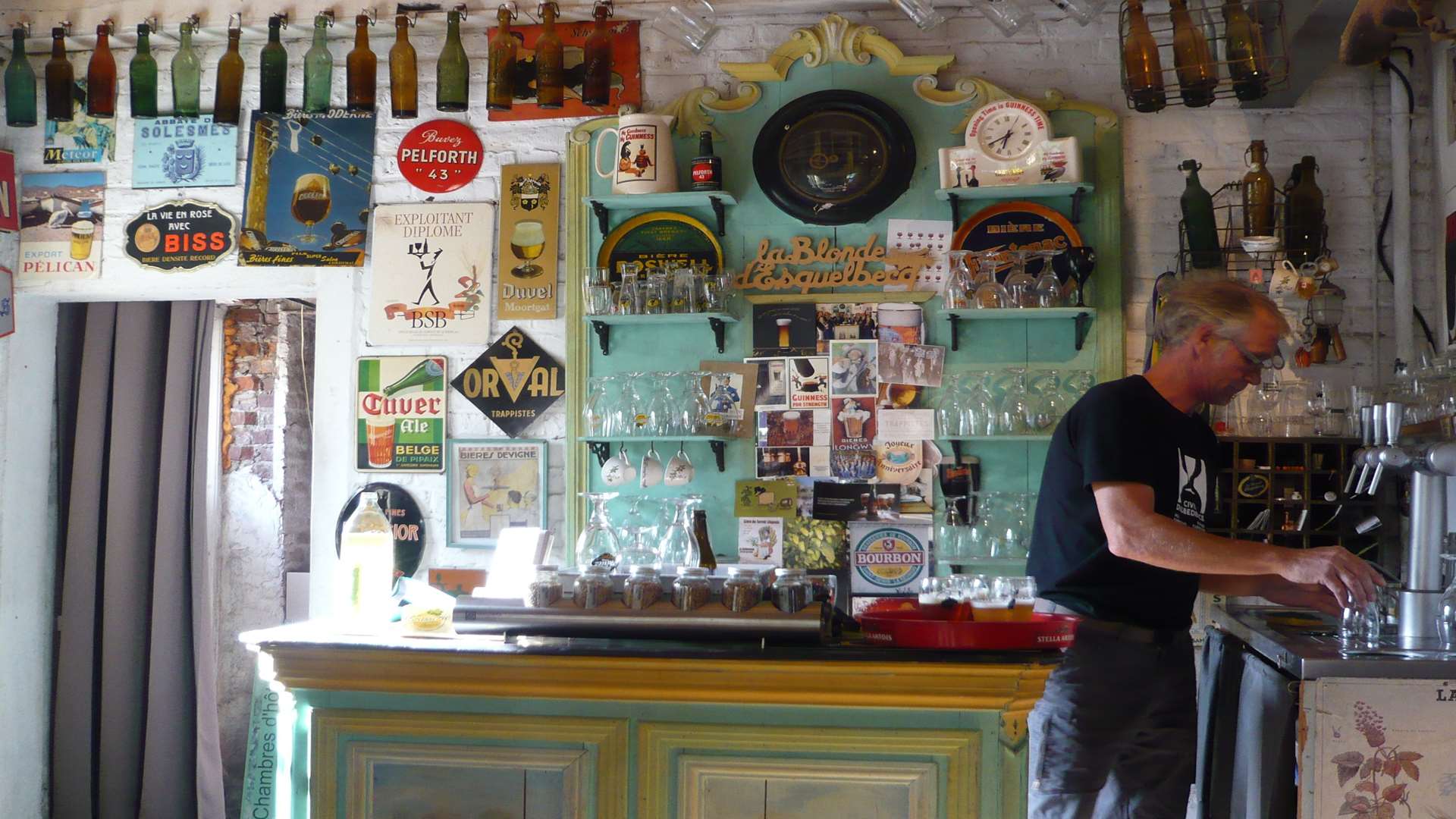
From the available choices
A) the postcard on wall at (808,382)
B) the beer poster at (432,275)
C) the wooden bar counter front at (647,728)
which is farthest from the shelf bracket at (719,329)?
the wooden bar counter front at (647,728)

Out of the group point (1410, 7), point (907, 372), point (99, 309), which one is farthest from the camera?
point (99, 309)

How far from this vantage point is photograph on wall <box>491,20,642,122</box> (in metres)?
4.20

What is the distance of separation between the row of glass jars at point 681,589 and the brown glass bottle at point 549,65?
5.63ft

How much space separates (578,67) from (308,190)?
104 cm

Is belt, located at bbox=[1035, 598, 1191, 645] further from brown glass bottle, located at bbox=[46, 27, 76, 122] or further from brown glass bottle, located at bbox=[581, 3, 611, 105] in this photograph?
brown glass bottle, located at bbox=[46, 27, 76, 122]

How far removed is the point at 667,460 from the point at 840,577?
0.68 metres

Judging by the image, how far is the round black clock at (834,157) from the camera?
399 centimetres

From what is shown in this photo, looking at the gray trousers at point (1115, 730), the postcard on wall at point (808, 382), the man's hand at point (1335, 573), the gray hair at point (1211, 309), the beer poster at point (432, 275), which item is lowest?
the gray trousers at point (1115, 730)

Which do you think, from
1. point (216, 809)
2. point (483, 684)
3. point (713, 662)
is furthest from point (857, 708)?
point (216, 809)

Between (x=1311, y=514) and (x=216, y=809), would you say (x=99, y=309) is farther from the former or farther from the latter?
(x=1311, y=514)

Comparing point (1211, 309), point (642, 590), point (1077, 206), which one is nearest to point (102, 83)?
point (642, 590)

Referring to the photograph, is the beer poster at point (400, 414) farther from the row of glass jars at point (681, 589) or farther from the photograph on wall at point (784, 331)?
the row of glass jars at point (681, 589)

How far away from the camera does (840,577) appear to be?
4.01m

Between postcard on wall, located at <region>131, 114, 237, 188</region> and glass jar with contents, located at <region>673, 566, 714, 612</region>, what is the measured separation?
104 inches
